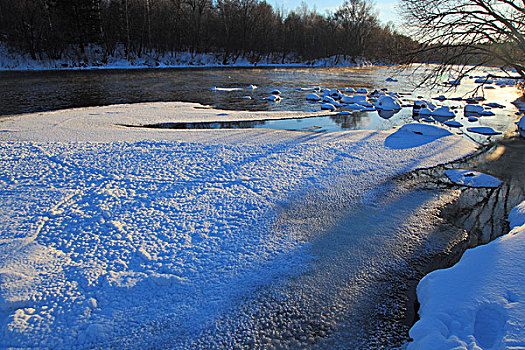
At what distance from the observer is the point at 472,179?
6.38m

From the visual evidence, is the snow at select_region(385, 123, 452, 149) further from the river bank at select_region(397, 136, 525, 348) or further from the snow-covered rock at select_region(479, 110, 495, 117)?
the snow-covered rock at select_region(479, 110, 495, 117)

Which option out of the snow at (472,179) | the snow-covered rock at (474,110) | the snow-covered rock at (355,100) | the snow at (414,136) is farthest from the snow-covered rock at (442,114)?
the snow at (472,179)

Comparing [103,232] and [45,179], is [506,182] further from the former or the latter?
[45,179]

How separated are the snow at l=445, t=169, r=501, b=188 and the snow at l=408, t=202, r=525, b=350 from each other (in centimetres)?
302

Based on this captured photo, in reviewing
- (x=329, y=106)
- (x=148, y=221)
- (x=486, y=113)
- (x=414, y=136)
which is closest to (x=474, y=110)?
(x=486, y=113)

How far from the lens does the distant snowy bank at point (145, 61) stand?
30.8 m

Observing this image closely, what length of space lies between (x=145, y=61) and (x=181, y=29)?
325 inches

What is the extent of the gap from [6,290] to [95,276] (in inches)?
30.0

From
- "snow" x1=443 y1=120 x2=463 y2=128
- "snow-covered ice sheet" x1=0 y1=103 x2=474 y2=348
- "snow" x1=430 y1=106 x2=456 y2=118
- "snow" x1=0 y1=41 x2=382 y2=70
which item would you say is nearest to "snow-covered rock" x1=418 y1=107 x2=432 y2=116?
"snow" x1=430 y1=106 x2=456 y2=118

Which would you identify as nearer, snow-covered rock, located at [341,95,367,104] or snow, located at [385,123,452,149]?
snow, located at [385,123,452,149]

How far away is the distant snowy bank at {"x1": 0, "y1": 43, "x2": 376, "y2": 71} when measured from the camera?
30.8 m

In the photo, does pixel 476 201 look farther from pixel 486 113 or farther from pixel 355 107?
pixel 486 113

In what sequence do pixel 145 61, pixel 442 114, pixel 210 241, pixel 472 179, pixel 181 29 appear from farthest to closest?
pixel 181 29, pixel 145 61, pixel 442 114, pixel 472 179, pixel 210 241

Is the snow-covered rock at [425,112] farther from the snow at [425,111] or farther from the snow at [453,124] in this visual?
the snow at [453,124]
